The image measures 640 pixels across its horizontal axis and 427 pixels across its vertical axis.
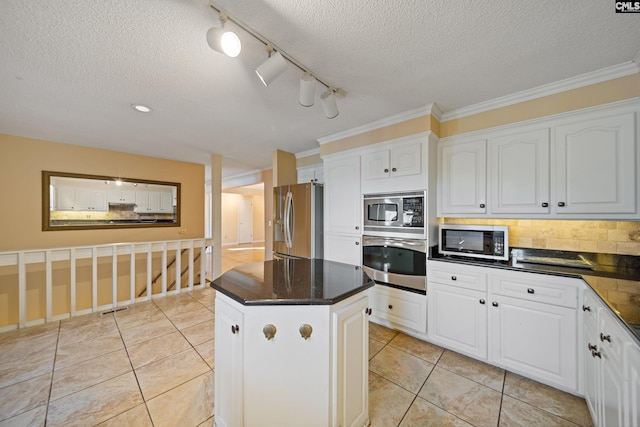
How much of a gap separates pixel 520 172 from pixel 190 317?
3.99 meters

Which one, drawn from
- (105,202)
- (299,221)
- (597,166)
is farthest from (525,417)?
(105,202)

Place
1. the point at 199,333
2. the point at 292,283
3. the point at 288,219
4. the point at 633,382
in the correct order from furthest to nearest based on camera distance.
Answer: the point at 288,219
the point at 199,333
the point at 292,283
the point at 633,382

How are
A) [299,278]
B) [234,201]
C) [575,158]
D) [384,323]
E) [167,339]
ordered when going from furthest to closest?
1. [234,201]
2. [384,323]
3. [167,339]
4. [575,158]
5. [299,278]

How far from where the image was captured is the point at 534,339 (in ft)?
5.95

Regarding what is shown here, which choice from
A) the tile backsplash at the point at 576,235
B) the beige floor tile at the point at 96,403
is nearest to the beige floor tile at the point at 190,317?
the beige floor tile at the point at 96,403

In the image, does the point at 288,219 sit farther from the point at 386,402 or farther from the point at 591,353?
the point at 591,353

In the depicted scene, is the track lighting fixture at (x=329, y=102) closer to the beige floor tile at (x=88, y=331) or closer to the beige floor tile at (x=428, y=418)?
the beige floor tile at (x=428, y=418)

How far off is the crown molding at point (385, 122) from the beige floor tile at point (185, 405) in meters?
2.89

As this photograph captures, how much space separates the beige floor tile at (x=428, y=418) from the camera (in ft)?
4.87

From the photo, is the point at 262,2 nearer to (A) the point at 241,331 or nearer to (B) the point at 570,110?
(A) the point at 241,331

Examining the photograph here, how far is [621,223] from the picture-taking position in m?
1.88

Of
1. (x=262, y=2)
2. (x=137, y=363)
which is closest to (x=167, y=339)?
(x=137, y=363)

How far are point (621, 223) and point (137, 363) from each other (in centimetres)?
425

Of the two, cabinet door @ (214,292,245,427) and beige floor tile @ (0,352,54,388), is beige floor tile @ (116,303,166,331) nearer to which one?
beige floor tile @ (0,352,54,388)
